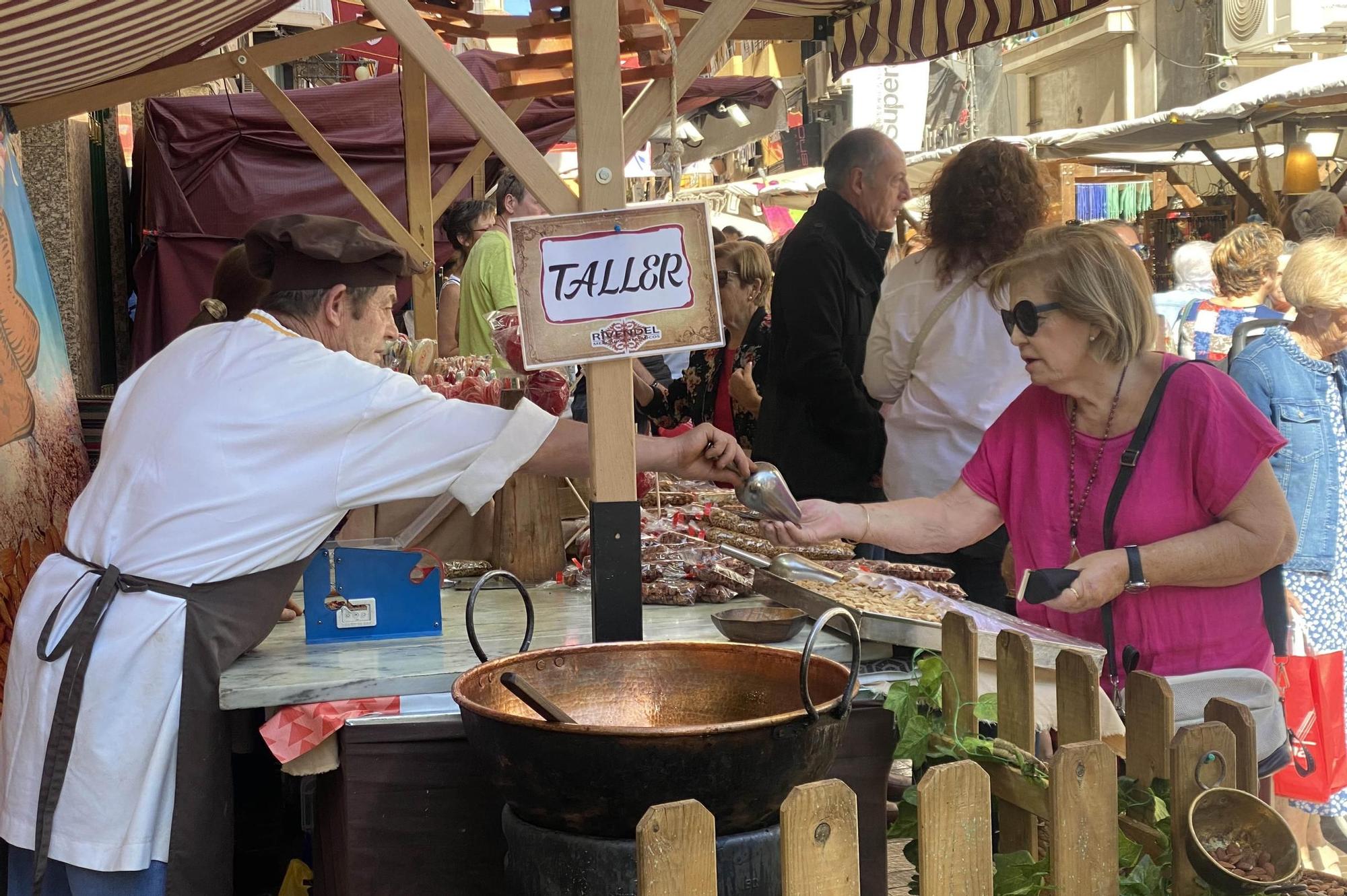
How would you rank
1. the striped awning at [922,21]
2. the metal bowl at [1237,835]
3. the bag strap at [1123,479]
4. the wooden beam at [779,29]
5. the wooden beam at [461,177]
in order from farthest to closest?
1. the wooden beam at [461,177]
2. the wooden beam at [779,29]
3. the striped awning at [922,21]
4. the bag strap at [1123,479]
5. the metal bowl at [1237,835]

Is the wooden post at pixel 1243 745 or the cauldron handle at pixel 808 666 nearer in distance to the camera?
the cauldron handle at pixel 808 666

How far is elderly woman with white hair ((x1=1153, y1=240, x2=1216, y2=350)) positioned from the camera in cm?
831

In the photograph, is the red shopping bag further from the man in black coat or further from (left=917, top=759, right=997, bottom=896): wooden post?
(left=917, top=759, right=997, bottom=896): wooden post

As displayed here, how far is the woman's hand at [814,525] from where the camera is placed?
10.2 ft

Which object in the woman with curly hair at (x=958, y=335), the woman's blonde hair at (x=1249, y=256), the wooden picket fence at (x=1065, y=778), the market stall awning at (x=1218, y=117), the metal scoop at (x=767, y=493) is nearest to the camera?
the wooden picket fence at (x=1065, y=778)

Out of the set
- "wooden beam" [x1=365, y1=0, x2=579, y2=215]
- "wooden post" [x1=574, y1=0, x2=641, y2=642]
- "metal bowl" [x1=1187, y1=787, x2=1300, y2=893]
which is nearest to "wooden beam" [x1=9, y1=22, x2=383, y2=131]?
"wooden beam" [x1=365, y1=0, x2=579, y2=215]

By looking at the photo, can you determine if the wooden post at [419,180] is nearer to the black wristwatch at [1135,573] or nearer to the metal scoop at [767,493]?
the metal scoop at [767,493]

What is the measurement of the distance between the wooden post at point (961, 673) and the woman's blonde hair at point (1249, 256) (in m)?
Answer: 4.79

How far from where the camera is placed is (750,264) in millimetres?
6262

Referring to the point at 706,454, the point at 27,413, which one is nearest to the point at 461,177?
the point at 27,413

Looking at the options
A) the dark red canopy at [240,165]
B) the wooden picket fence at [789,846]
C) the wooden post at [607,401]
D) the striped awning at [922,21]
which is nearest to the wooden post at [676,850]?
the wooden picket fence at [789,846]

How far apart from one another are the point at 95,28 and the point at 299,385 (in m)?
2.22

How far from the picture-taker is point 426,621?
9.12 ft

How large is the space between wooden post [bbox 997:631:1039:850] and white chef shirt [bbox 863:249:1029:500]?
5.89ft
